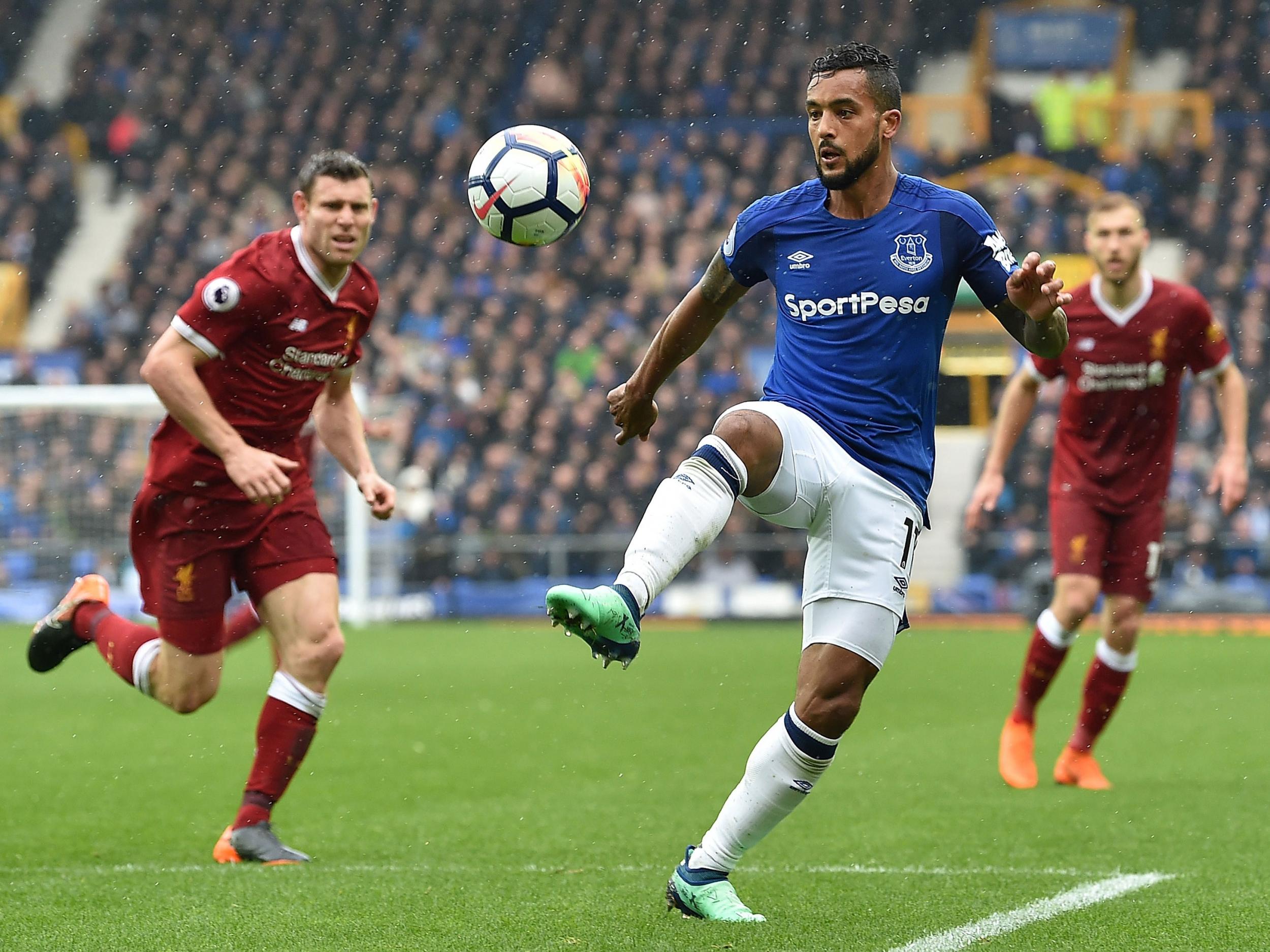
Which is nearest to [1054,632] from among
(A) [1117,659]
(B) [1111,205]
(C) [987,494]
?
(A) [1117,659]

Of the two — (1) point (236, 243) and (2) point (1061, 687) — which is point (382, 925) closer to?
(2) point (1061, 687)

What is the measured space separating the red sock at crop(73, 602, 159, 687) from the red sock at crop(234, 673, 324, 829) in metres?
0.58

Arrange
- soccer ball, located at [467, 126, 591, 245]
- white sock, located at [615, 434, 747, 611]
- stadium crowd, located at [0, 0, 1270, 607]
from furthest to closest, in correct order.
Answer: stadium crowd, located at [0, 0, 1270, 607]
soccer ball, located at [467, 126, 591, 245]
white sock, located at [615, 434, 747, 611]

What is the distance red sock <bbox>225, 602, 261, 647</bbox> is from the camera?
6840 millimetres

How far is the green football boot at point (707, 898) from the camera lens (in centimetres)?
443

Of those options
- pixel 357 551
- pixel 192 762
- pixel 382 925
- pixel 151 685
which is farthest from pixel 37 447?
pixel 382 925

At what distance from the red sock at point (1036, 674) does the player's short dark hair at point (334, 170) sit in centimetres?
373

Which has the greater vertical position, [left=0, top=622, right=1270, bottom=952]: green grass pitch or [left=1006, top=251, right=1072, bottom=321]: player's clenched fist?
[left=1006, top=251, right=1072, bottom=321]: player's clenched fist

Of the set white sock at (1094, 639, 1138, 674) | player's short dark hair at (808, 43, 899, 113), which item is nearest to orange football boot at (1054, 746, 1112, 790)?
white sock at (1094, 639, 1138, 674)

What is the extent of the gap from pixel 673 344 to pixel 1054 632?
11.7ft

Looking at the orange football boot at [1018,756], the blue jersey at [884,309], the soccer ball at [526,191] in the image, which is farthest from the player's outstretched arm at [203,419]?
the orange football boot at [1018,756]

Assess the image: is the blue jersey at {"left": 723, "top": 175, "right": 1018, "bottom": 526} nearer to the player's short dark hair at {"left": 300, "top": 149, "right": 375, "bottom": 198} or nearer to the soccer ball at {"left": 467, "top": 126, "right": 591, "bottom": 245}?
the soccer ball at {"left": 467, "top": 126, "right": 591, "bottom": 245}

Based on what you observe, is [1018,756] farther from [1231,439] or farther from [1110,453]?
[1231,439]

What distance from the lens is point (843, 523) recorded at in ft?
14.4
